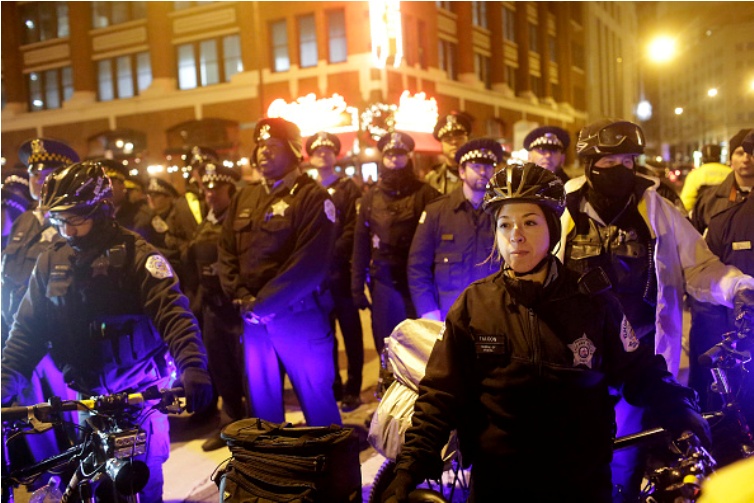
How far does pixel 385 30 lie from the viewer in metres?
22.9

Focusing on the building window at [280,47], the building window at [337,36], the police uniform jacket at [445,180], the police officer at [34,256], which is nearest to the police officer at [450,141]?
the police uniform jacket at [445,180]

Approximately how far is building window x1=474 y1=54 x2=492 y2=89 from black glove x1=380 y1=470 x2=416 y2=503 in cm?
3369

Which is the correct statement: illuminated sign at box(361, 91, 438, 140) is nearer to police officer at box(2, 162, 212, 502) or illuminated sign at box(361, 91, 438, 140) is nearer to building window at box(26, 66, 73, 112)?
police officer at box(2, 162, 212, 502)

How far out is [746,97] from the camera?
20.8 feet

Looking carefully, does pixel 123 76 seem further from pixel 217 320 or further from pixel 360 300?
pixel 360 300

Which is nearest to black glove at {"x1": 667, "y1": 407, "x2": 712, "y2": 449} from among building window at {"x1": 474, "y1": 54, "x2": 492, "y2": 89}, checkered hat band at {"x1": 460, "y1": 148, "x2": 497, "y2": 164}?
checkered hat band at {"x1": 460, "y1": 148, "x2": 497, "y2": 164}

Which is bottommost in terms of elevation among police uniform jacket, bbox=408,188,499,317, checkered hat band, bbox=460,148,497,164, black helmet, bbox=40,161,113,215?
police uniform jacket, bbox=408,188,499,317

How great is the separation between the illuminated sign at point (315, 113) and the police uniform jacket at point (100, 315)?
18.2 m

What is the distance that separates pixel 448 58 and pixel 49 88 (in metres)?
21.5

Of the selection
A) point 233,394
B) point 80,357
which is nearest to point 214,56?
point 233,394

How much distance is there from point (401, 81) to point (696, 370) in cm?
2281

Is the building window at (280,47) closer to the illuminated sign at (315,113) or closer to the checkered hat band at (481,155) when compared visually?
the illuminated sign at (315,113)

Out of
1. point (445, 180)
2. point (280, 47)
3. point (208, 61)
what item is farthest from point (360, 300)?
point (208, 61)

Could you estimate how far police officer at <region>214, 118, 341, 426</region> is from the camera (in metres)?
4.61
